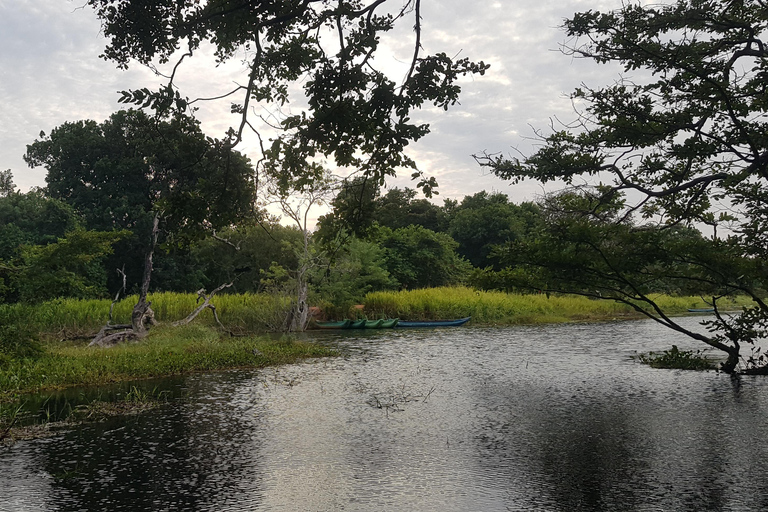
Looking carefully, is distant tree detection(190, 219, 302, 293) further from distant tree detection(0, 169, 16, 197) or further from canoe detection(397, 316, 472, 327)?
distant tree detection(0, 169, 16, 197)

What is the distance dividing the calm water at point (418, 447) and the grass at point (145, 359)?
4.87 ft

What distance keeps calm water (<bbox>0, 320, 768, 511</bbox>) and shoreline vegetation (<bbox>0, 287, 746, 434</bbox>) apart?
1850mm

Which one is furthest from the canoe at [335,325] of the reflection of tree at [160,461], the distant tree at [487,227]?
the distant tree at [487,227]

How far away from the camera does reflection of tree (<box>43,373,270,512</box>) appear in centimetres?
654

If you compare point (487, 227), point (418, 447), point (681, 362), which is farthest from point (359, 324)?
point (487, 227)

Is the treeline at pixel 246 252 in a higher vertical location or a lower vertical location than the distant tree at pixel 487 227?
lower

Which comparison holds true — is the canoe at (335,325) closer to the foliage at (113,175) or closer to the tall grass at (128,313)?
the tall grass at (128,313)

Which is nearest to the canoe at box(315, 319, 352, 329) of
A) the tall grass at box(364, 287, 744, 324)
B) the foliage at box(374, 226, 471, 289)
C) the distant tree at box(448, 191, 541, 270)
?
the tall grass at box(364, 287, 744, 324)

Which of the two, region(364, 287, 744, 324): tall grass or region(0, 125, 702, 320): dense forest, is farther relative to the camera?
region(364, 287, 744, 324): tall grass

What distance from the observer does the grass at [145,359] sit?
13.1 m

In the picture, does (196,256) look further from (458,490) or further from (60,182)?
(458,490)

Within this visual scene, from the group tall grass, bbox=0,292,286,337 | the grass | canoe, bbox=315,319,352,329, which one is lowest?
the grass

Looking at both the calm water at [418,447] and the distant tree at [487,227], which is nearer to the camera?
the calm water at [418,447]

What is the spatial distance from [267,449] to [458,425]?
3114 millimetres
